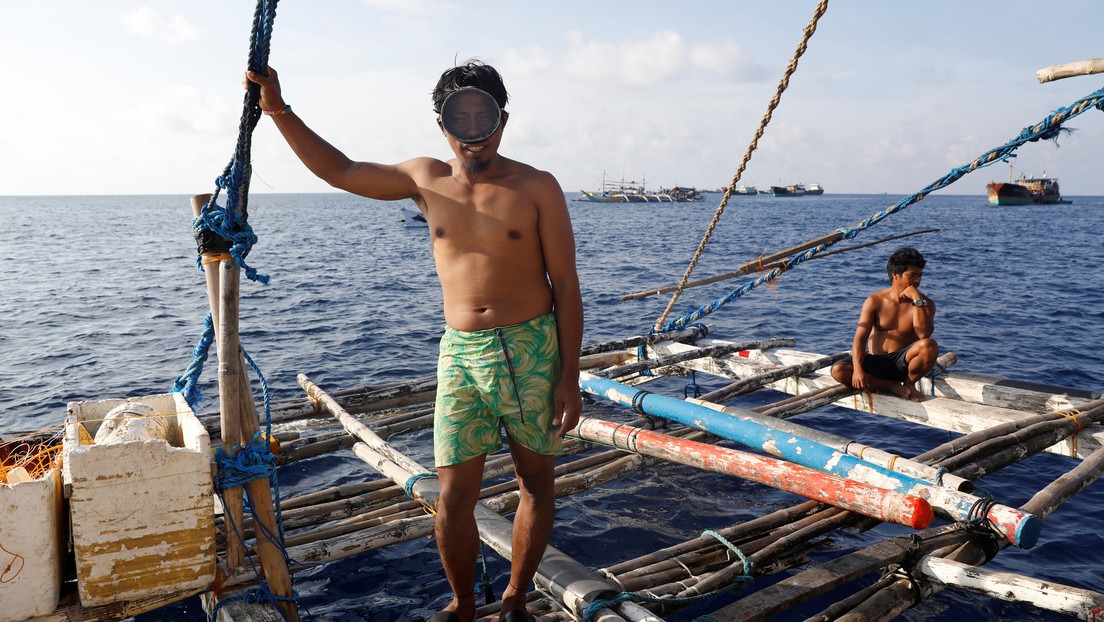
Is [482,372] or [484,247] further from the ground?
[484,247]

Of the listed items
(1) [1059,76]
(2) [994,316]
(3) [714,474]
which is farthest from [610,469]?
(2) [994,316]

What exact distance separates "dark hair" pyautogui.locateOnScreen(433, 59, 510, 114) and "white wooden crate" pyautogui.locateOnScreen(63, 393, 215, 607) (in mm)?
2016

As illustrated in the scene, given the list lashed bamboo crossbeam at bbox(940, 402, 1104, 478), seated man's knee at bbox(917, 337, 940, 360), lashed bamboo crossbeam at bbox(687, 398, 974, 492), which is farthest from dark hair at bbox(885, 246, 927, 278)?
lashed bamboo crossbeam at bbox(687, 398, 974, 492)

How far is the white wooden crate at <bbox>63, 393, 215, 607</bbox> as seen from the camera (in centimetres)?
319

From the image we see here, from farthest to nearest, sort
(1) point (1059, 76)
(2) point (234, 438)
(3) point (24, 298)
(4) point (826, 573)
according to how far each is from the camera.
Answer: (3) point (24, 298) → (1) point (1059, 76) → (4) point (826, 573) → (2) point (234, 438)

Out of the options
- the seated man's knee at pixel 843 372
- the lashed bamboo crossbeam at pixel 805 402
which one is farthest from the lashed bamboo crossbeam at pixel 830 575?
the seated man's knee at pixel 843 372

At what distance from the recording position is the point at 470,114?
300 cm

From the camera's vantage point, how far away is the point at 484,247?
3.12 metres

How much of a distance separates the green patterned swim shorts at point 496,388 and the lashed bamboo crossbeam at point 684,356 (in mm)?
4625

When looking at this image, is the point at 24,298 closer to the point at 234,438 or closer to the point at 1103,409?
the point at 234,438

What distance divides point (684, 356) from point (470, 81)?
6135 millimetres

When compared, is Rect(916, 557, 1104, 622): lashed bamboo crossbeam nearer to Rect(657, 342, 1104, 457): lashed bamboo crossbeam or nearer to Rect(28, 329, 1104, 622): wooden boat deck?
Rect(28, 329, 1104, 622): wooden boat deck

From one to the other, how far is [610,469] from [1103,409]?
453cm

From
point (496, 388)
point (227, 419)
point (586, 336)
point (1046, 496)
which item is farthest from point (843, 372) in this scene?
point (586, 336)
